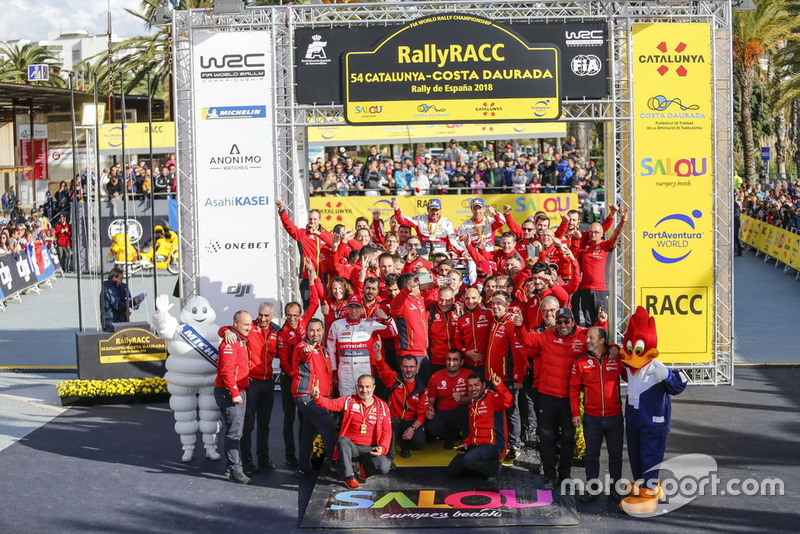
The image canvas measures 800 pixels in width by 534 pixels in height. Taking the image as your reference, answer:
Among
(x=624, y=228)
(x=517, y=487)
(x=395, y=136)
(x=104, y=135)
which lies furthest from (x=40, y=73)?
(x=517, y=487)

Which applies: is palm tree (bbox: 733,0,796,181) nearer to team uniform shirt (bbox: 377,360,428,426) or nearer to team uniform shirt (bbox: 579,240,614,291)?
team uniform shirt (bbox: 579,240,614,291)

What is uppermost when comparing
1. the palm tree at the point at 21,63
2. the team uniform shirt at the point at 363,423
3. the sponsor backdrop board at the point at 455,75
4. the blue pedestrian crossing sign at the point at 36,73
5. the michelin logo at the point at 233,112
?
the palm tree at the point at 21,63

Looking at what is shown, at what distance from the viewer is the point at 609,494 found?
8.81 meters

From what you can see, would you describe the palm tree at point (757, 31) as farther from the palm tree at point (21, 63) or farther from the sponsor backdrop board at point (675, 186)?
the palm tree at point (21, 63)

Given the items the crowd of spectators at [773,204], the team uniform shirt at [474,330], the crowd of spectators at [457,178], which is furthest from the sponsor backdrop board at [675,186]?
the crowd of spectators at [773,204]

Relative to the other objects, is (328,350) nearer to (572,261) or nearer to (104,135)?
(572,261)

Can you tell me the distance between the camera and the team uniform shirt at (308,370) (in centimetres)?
940

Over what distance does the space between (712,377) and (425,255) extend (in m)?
4.93

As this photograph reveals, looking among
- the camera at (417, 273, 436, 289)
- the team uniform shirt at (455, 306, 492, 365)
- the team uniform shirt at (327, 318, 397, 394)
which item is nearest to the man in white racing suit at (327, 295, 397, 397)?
the team uniform shirt at (327, 318, 397, 394)

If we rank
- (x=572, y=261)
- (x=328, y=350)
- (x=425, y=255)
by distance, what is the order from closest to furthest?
(x=328, y=350)
(x=572, y=261)
(x=425, y=255)

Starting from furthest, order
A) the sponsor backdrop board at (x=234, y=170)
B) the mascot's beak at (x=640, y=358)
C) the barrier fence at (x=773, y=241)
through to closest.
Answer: the barrier fence at (x=773, y=241) → the sponsor backdrop board at (x=234, y=170) → the mascot's beak at (x=640, y=358)

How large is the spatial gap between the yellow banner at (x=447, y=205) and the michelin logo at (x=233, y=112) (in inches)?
393

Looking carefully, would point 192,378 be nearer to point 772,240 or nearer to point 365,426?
point 365,426

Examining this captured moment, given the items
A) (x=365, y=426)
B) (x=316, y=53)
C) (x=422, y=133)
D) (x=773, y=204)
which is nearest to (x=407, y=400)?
(x=365, y=426)
